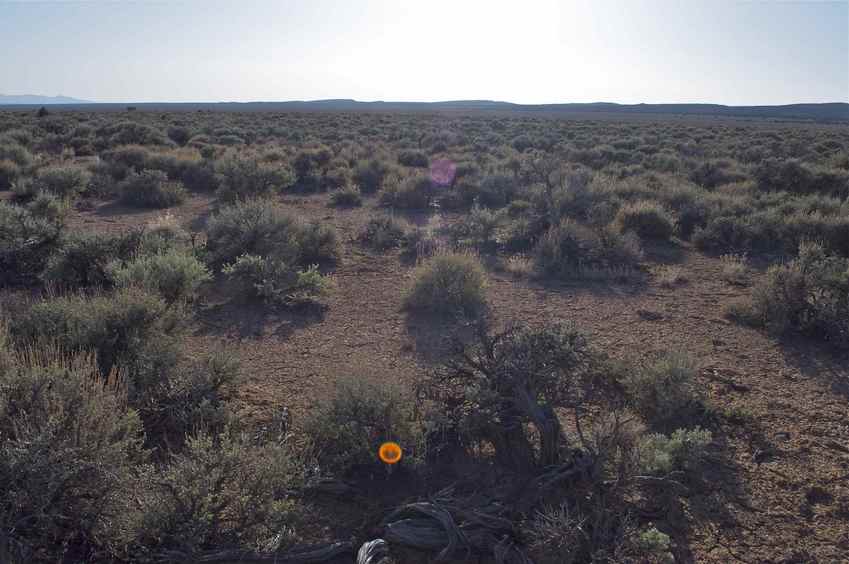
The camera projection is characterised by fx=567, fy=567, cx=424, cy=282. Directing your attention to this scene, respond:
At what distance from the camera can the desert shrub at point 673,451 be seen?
4020 millimetres

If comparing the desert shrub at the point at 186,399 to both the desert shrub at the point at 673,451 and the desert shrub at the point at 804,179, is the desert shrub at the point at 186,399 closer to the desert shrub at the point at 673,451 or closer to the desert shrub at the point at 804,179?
the desert shrub at the point at 673,451

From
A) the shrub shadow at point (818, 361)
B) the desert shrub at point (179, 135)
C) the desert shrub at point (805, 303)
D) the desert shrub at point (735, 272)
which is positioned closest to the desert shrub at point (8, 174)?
the desert shrub at point (179, 135)

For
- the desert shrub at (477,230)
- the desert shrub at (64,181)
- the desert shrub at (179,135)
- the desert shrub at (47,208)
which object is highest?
the desert shrub at (179,135)

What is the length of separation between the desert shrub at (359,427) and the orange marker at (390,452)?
4cm

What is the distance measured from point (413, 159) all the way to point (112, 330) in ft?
54.7

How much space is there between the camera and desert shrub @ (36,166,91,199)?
530 inches

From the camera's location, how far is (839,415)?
5.10 metres

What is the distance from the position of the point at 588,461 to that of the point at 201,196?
13864 millimetres

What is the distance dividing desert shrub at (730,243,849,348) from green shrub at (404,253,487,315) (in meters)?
3.41

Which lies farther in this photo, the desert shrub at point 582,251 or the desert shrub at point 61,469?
the desert shrub at point 582,251

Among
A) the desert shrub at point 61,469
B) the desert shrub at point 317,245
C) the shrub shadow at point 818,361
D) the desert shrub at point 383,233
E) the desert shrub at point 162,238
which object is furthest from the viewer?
the desert shrub at point 383,233

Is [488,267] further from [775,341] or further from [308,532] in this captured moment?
[308,532]

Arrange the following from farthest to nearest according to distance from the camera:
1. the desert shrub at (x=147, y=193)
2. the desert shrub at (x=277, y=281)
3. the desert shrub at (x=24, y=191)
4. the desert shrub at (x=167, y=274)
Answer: the desert shrub at (x=147, y=193) → the desert shrub at (x=24, y=191) → the desert shrub at (x=277, y=281) → the desert shrub at (x=167, y=274)

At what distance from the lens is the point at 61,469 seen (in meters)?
2.96
